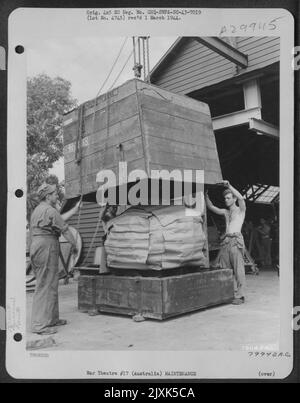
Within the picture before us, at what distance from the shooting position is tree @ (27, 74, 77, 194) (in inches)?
157

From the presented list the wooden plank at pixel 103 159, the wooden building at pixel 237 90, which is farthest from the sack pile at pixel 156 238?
the wooden building at pixel 237 90

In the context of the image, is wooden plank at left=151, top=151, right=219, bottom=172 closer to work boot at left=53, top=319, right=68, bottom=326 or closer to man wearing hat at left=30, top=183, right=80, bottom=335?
man wearing hat at left=30, top=183, right=80, bottom=335

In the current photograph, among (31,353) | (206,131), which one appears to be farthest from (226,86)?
(31,353)

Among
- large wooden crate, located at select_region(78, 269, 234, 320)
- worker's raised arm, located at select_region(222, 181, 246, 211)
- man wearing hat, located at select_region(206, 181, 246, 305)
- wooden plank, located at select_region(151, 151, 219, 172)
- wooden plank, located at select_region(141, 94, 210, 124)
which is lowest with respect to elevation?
large wooden crate, located at select_region(78, 269, 234, 320)

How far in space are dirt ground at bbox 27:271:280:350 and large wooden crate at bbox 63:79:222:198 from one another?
1431mm

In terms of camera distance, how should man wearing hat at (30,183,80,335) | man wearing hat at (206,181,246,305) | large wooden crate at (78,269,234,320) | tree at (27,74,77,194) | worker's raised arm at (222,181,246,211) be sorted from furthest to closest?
man wearing hat at (206,181,246,305) → worker's raised arm at (222,181,246,211) → large wooden crate at (78,269,234,320) → man wearing hat at (30,183,80,335) → tree at (27,74,77,194)

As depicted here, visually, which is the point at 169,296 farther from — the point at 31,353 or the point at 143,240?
the point at 31,353

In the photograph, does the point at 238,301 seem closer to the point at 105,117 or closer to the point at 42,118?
Result: the point at 105,117

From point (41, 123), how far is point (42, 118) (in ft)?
0.24

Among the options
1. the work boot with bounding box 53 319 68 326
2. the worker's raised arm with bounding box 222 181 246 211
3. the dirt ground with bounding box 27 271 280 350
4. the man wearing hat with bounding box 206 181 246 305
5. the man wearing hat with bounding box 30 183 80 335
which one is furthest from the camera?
the man wearing hat with bounding box 206 181 246 305

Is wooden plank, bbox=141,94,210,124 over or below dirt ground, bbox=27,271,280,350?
over

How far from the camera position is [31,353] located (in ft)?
12.6

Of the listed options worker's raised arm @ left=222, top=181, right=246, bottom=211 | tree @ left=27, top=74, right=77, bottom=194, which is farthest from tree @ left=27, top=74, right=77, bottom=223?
A: worker's raised arm @ left=222, top=181, right=246, bottom=211
